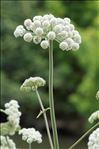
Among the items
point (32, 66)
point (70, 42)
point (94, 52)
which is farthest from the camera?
point (32, 66)

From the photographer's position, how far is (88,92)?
1177 centimetres

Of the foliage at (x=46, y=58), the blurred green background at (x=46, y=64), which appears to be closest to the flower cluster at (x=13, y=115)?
the foliage at (x=46, y=58)


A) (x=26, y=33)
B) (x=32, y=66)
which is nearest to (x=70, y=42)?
(x=26, y=33)

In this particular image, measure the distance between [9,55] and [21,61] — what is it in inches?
12.4

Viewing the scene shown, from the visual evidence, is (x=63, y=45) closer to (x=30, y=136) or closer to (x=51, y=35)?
(x=51, y=35)

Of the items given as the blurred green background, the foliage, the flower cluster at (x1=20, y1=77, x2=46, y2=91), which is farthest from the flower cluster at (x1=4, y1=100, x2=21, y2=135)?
the blurred green background

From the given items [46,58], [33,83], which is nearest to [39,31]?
[33,83]

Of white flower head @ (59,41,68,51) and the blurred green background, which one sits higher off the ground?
white flower head @ (59,41,68,51)

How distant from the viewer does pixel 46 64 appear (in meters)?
12.7

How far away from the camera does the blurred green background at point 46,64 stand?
12375mm

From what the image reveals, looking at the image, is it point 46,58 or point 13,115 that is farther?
point 46,58

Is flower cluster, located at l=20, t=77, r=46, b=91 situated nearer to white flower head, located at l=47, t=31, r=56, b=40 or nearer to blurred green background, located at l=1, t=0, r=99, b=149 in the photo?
white flower head, located at l=47, t=31, r=56, b=40

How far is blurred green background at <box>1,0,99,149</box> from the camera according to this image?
40.6ft

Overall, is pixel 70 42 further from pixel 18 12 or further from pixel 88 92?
pixel 18 12
